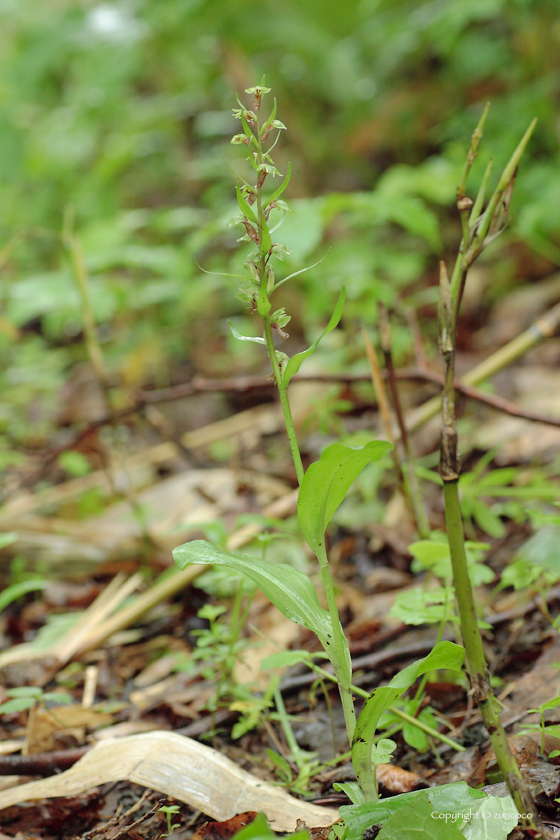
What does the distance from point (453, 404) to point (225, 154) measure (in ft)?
15.1

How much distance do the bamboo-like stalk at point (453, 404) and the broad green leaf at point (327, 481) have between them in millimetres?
129

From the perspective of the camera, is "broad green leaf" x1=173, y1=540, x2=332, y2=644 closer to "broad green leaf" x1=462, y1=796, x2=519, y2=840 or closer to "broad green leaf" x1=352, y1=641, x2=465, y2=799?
"broad green leaf" x1=352, y1=641, x2=465, y2=799

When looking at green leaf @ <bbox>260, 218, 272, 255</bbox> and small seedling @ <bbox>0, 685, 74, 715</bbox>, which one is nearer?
green leaf @ <bbox>260, 218, 272, 255</bbox>

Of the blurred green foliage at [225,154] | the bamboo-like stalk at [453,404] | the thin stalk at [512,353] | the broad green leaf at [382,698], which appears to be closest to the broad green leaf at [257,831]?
the broad green leaf at [382,698]

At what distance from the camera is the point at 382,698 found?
2.85 ft

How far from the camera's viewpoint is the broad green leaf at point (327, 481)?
854 millimetres

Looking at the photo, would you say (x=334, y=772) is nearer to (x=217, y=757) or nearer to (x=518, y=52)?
(x=217, y=757)

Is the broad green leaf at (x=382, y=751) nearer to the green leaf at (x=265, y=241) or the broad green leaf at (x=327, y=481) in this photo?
the broad green leaf at (x=327, y=481)

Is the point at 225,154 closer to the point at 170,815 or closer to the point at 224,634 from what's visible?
the point at 224,634

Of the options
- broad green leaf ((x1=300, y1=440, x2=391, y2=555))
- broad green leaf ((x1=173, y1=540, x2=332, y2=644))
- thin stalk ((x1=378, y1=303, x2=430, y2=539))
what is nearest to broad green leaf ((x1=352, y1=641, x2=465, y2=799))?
broad green leaf ((x1=173, y1=540, x2=332, y2=644))

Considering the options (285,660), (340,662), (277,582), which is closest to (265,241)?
(277,582)

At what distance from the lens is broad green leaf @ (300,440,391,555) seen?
85 cm

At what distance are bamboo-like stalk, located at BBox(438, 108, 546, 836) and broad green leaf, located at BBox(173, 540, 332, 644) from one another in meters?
0.22

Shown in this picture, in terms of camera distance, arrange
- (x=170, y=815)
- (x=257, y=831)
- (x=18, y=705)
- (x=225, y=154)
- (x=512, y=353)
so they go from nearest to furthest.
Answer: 1. (x=257, y=831)
2. (x=170, y=815)
3. (x=18, y=705)
4. (x=512, y=353)
5. (x=225, y=154)
